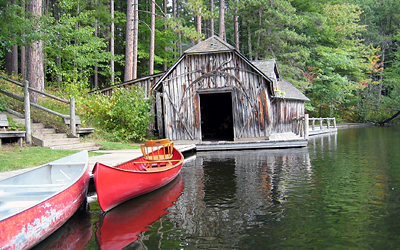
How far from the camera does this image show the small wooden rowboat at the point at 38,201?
13.6ft

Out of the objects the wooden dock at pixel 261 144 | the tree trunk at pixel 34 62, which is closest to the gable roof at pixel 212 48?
the wooden dock at pixel 261 144

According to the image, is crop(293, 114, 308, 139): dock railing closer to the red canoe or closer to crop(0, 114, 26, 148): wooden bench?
the red canoe

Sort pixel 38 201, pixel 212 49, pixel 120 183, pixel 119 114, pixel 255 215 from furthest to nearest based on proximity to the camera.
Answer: pixel 212 49 → pixel 119 114 → pixel 120 183 → pixel 255 215 → pixel 38 201

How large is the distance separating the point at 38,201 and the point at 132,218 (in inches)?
71.3

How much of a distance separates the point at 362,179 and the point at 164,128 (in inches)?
434

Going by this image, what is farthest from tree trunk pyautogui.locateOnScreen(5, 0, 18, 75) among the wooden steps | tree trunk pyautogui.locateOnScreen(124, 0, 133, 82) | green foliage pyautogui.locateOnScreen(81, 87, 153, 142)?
the wooden steps

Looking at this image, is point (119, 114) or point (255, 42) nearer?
point (119, 114)

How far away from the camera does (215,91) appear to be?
1648cm

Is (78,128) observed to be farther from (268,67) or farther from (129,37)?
(268,67)

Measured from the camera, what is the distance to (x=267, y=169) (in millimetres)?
10281

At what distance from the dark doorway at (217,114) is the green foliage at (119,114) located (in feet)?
24.7

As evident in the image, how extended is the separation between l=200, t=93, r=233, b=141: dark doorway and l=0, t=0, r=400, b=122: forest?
4.62 metres

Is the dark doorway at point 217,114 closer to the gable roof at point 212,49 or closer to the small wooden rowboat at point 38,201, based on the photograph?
the gable roof at point 212,49

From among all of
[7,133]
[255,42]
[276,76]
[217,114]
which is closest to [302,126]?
[276,76]
